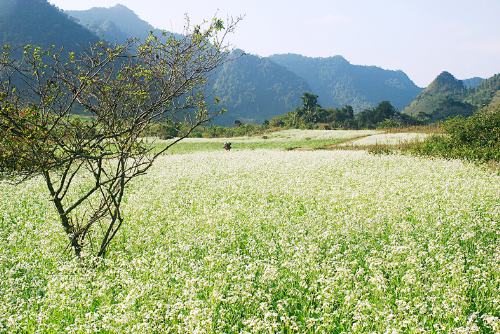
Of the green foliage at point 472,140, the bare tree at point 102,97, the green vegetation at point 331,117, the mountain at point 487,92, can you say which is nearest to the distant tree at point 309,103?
the green vegetation at point 331,117

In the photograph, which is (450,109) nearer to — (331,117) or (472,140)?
(331,117)

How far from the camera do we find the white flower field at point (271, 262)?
4047mm

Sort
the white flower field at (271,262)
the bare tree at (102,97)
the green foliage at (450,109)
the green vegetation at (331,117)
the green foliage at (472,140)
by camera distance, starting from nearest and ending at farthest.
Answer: the white flower field at (271,262)
the bare tree at (102,97)
the green foliage at (472,140)
the green vegetation at (331,117)
the green foliage at (450,109)

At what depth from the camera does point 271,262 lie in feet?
17.9

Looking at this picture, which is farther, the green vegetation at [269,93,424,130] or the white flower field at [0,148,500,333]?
the green vegetation at [269,93,424,130]

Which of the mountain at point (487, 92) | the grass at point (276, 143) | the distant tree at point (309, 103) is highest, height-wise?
the mountain at point (487, 92)

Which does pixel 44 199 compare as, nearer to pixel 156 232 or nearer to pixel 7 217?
pixel 7 217

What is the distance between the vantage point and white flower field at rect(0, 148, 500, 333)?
405 centimetres

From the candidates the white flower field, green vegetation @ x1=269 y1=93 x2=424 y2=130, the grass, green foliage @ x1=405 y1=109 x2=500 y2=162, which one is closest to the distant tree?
green vegetation @ x1=269 y1=93 x2=424 y2=130

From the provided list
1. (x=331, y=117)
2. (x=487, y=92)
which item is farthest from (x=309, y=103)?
(x=487, y=92)

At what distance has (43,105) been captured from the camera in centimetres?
561

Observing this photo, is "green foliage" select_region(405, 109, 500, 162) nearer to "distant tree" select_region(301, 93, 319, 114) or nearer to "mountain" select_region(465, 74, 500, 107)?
"distant tree" select_region(301, 93, 319, 114)

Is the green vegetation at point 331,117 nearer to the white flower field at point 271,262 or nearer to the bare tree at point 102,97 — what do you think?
the white flower field at point 271,262

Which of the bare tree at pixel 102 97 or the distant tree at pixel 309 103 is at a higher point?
the distant tree at pixel 309 103
